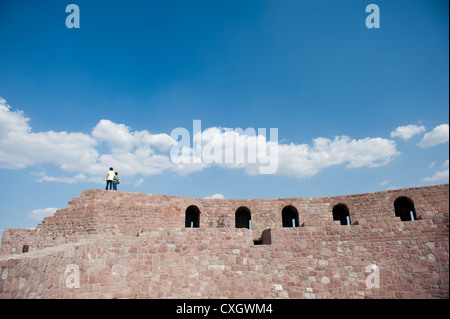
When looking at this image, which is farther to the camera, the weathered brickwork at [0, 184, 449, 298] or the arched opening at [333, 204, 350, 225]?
the arched opening at [333, 204, 350, 225]

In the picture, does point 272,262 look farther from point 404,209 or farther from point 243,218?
point 404,209

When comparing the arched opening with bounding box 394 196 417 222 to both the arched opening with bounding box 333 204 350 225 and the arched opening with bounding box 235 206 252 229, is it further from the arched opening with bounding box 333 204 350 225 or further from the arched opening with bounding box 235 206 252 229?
the arched opening with bounding box 235 206 252 229

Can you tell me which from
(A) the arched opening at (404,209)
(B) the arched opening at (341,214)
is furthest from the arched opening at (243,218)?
(A) the arched opening at (404,209)

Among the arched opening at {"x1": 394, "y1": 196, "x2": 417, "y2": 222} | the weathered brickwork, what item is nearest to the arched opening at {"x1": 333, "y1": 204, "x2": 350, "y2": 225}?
the arched opening at {"x1": 394, "y1": 196, "x2": 417, "y2": 222}

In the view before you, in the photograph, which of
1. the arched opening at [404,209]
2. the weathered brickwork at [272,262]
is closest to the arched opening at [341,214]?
the arched opening at [404,209]

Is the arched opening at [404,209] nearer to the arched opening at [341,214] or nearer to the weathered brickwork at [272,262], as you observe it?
the arched opening at [341,214]

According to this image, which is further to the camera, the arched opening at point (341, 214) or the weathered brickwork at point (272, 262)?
the arched opening at point (341, 214)

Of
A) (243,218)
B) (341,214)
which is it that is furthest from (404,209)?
(243,218)

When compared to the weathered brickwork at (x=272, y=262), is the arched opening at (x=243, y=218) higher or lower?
higher

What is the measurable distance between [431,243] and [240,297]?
648 centimetres

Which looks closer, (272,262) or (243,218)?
(272,262)

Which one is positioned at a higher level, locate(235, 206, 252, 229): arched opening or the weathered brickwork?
locate(235, 206, 252, 229): arched opening
